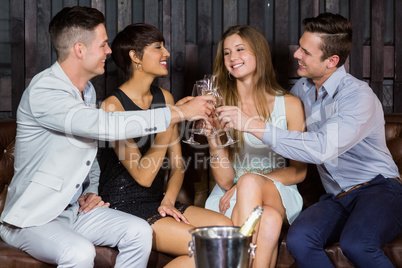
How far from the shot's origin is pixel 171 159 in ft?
9.64

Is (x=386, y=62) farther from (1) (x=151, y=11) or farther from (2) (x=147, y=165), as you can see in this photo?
(2) (x=147, y=165)

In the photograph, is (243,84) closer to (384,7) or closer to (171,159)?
(171,159)

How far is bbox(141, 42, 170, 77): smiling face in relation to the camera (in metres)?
2.92

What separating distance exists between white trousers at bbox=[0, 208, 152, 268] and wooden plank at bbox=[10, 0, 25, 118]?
136 cm

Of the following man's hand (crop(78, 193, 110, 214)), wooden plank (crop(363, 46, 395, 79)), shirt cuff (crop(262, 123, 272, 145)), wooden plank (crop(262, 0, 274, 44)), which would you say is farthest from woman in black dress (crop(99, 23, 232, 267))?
wooden plank (crop(363, 46, 395, 79))

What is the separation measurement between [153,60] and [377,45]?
5.49 feet

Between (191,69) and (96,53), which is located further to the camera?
(191,69)

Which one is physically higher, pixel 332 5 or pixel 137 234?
pixel 332 5

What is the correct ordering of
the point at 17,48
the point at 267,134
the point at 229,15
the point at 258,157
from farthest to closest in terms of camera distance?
the point at 229,15 < the point at 17,48 < the point at 258,157 < the point at 267,134

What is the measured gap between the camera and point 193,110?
7.72 ft

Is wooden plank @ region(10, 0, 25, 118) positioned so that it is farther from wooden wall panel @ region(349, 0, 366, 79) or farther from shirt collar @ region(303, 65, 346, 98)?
wooden wall panel @ region(349, 0, 366, 79)

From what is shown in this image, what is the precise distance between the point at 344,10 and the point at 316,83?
3.16 feet

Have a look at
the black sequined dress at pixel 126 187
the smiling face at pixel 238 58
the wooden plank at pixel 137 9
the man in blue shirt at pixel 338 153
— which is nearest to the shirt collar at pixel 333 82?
the man in blue shirt at pixel 338 153

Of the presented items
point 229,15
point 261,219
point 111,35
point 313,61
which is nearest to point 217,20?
point 229,15
